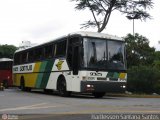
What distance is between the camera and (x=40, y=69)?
30266 millimetres

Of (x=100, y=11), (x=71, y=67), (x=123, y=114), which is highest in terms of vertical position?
(x=100, y=11)

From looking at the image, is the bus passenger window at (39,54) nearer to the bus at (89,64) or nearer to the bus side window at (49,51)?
the bus side window at (49,51)

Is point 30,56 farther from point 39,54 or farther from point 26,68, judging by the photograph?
point 39,54

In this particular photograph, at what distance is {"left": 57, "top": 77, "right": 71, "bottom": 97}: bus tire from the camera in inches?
1030

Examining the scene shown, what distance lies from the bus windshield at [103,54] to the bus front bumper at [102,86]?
760mm

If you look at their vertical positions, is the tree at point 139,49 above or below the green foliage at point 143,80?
above

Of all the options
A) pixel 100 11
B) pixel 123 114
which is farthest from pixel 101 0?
pixel 123 114

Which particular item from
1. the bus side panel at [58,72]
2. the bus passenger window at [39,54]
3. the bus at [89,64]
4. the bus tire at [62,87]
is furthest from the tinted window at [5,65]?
the bus tire at [62,87]

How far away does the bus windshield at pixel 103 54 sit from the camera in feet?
79.6

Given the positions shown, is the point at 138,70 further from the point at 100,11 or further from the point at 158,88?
the point at 100,11

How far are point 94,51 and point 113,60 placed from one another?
1142mm

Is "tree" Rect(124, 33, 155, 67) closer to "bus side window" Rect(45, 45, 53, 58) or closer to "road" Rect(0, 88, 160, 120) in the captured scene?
"bus side window" Rect(45, 45, 53, 58)

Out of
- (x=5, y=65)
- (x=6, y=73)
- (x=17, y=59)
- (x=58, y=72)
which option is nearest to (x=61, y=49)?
(x=58, y=72)

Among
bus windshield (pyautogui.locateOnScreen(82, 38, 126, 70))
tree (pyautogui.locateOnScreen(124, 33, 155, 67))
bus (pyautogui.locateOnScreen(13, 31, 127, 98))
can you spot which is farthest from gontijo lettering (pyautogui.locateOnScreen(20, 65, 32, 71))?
tree (pyautogui.locateOnScreen(124, 33, 155, 67))
